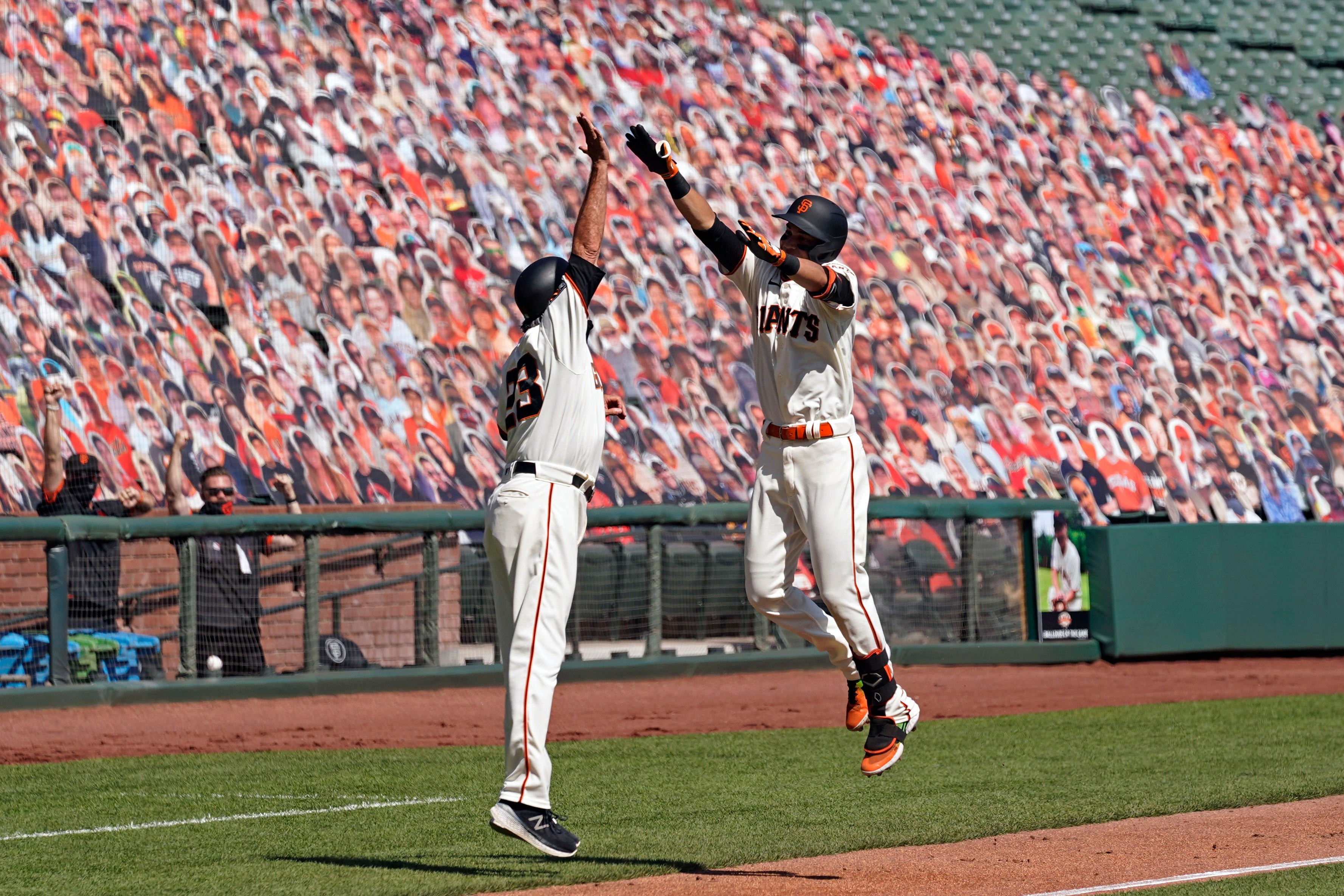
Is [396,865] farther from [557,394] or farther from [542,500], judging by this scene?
[557,394]

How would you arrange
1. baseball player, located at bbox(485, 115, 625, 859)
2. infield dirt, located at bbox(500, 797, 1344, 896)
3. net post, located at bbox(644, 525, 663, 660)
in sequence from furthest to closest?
1. net post, located at bbox(644, 525, 663, 660)
2. baseball player, located at bbox(485, 115, 625, 859)
3. infield dirt, located at bbox(500, 797, 1344, 896)

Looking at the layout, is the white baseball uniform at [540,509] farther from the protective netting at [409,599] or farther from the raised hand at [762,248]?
the protective netting at [409,599]

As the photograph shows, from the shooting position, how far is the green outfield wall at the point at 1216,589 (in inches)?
476

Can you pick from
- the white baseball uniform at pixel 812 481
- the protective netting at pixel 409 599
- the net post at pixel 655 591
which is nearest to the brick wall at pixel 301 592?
the protective netting at pixel 409 599

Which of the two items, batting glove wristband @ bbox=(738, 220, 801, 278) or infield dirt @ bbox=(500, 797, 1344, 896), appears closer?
infield dirt @ bbox=(500, 797, 1344, 896)

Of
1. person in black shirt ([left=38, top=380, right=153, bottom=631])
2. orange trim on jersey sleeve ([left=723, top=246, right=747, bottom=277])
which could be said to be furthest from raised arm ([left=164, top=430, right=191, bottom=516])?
orange trim on jersey sleeve ([left=723, top=246, right=747, bottom=277])

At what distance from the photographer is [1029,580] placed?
477 inches

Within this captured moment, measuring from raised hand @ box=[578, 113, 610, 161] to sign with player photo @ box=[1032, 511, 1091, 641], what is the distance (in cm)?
816

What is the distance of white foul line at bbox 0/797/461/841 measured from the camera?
17.5 feet

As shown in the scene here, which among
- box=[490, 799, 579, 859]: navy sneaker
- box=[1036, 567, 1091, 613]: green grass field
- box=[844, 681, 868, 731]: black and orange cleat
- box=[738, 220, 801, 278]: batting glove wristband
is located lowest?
box=[490, 799, 579, 859]: navy sneaker

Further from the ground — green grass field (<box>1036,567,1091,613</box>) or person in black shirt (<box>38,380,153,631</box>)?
person in black shirt (<box>38,380,153,631</box>)

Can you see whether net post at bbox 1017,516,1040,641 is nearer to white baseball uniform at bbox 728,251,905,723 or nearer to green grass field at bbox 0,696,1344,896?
green grass field at bbox 0,696,1344,896

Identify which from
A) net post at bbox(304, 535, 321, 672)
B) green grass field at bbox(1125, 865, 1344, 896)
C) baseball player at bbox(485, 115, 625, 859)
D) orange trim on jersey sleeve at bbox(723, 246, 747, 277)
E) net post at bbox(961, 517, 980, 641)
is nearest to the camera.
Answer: green grass field at bbox(1125, 865, 1344, 896)

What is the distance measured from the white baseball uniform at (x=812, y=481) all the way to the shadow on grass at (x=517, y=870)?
78 centimetres
